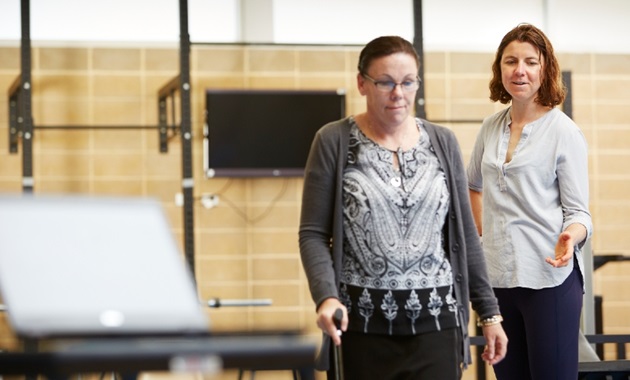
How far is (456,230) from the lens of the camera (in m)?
2.28

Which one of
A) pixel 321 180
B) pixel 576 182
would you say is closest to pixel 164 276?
pixel 321 180

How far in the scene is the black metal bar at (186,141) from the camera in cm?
550

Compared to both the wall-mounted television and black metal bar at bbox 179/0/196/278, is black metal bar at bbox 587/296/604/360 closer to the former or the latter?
the wall-mounted television

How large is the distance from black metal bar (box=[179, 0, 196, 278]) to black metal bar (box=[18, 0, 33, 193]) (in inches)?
29.8

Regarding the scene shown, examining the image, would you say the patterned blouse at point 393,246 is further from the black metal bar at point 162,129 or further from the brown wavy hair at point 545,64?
the black metal bar at point 162,129

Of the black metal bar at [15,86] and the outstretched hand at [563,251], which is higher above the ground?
the black metal bar at [15,86]

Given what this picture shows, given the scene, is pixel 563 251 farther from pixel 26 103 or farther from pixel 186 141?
pixel 26 103

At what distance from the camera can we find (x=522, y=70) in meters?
2.69

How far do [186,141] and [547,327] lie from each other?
10.7ft

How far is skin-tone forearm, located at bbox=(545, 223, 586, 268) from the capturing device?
2549 millimetres

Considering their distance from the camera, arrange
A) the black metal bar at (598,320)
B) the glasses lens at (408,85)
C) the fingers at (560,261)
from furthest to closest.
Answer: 1. the black metal bar at (598,320)
2. the fingers at (560,261)
3. the glasses lens at (408,85)

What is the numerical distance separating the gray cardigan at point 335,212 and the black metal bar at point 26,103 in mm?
3500

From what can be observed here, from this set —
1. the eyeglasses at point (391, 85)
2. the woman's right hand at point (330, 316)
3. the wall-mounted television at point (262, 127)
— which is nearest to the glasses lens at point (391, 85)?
the eyeglasses at point (391, 85)

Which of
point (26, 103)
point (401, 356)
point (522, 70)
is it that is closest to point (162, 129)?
point (26, 103)
